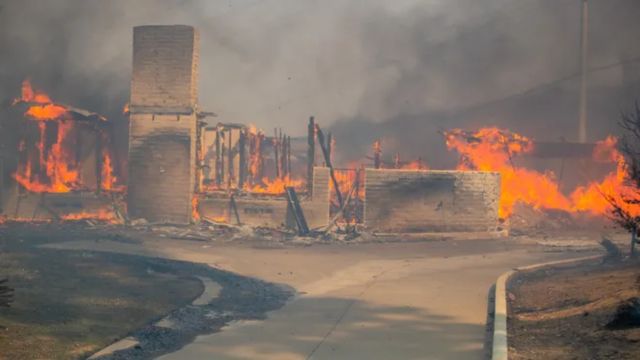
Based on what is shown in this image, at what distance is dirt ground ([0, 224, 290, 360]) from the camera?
8.41 metres

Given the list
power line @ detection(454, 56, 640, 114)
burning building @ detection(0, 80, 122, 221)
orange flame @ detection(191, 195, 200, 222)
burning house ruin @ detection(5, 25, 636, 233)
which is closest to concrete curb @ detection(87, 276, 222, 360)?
burning house ruin @ detection(5, 25, 636, 233)

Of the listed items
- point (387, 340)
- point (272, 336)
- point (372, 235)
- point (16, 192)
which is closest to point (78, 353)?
point (272, 336)

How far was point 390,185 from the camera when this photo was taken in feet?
83.0

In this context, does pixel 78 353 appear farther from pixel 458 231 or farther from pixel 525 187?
pixel 525 187

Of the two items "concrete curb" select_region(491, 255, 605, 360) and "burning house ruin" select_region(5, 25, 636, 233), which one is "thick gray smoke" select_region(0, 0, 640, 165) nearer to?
"burning house ruin" select_region(5, 25, 636, 233)

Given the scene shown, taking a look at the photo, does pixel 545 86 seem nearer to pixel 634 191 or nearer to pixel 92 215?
pixel 92 215

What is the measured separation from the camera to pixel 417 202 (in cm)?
2530

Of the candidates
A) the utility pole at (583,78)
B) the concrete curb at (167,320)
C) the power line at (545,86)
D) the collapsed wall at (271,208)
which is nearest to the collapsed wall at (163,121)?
the collapsed wall at (271,208)

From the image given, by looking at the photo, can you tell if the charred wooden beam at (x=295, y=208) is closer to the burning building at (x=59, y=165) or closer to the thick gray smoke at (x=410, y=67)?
the burning building at (x=59, y=165)

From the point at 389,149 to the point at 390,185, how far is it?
20.8m

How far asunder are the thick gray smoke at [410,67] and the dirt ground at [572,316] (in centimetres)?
3012

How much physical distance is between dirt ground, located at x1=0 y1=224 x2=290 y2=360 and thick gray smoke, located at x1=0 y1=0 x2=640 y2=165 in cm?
2407

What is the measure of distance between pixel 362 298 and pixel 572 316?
3.73m

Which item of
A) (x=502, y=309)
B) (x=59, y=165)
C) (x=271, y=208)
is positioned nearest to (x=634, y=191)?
(x=502, y=309)
